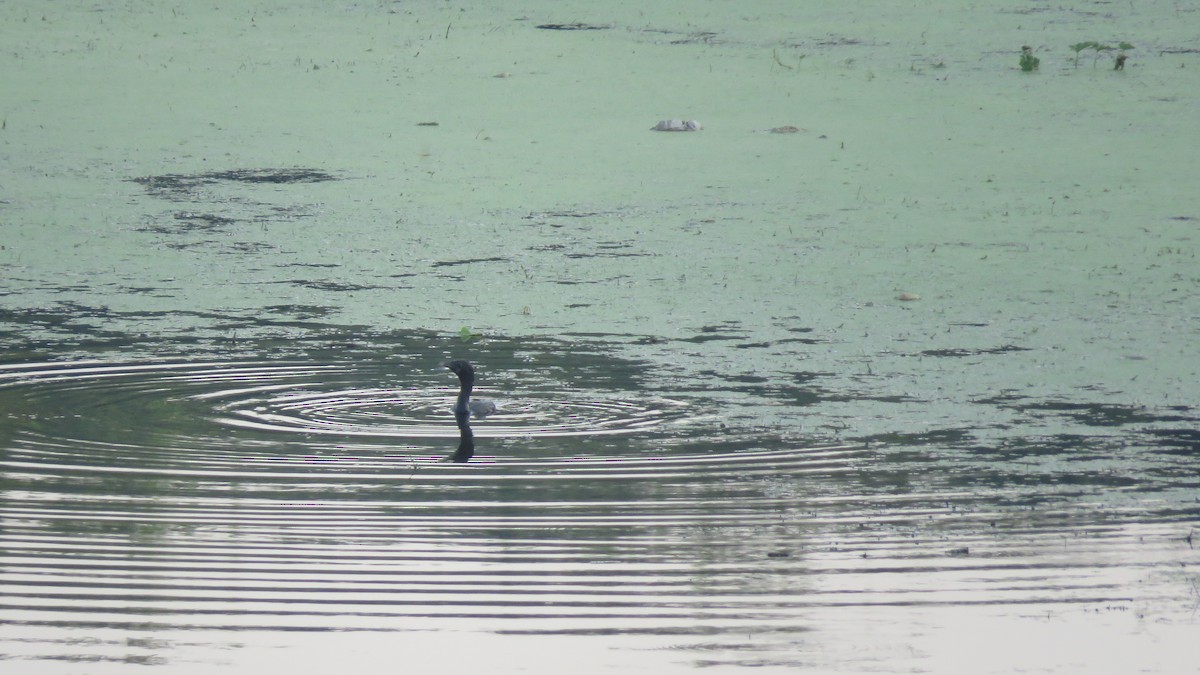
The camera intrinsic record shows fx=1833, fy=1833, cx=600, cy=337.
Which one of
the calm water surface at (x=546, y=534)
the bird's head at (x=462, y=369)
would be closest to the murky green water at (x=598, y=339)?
the calm water surface at (x=546, y=534)

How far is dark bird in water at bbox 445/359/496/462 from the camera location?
5.01 m

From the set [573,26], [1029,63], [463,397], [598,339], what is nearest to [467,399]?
[463,397]

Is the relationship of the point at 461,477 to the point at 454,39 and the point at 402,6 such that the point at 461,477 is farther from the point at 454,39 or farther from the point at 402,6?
the point at 402,6

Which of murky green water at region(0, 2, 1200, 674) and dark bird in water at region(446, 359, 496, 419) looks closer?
murky green water at region(0, 2, 1200, 674)

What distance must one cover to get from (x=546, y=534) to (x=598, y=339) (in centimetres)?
223

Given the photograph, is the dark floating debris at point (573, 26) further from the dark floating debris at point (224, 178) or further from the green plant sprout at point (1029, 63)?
the dark floating debris at point (224, 178)

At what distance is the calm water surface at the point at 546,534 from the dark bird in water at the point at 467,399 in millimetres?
64

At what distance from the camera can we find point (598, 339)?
6309 millimetres


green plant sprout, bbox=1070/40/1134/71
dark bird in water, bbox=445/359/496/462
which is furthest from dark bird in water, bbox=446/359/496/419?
green plant sprout, bbox=1070/40/1134/71

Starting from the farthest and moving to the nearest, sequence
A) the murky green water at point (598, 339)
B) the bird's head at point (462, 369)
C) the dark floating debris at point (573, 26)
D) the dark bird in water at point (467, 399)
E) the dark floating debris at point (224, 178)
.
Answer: the dark floating debris at point (573, 26)
the dark floating debris at point (224, 178)
the bird's head at point (462, 369)
the dark bird in water at point (467, 399)
the murky green water at point (598, 339)

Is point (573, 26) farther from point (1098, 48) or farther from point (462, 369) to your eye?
point (462, 369)

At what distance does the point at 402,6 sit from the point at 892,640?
911 centimetres

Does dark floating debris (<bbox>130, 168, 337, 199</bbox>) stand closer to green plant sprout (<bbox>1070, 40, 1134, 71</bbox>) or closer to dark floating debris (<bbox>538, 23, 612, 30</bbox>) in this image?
dark floating debris (<bbox>538, 23, 612, 30</bbox>)

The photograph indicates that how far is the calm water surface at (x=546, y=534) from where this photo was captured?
3457 millimetres
